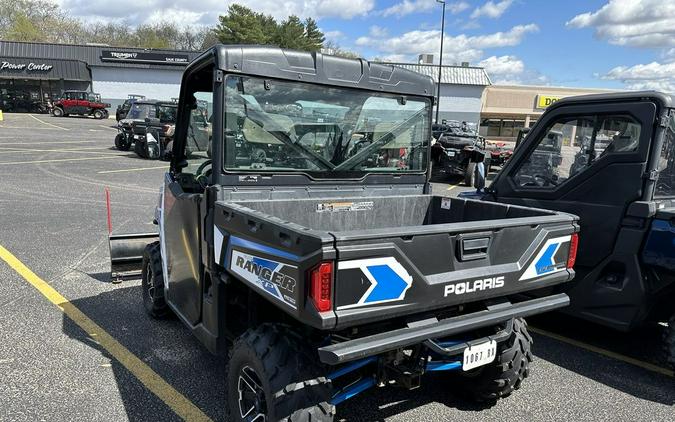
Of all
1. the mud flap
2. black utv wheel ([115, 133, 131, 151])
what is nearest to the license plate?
the mud flap

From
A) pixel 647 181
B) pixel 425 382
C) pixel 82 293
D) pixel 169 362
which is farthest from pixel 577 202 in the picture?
pixel 82 293

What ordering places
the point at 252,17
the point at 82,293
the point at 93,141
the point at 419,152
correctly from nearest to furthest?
the point at 419,152 < the point at 82,293 < the point at 93,141 < the point at 252,17

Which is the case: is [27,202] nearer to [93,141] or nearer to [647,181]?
[647,181]

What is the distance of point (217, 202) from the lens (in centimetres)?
296

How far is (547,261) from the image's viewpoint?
294 cm

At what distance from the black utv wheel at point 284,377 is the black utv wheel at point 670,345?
2.79 m

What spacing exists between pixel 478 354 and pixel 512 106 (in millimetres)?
49787

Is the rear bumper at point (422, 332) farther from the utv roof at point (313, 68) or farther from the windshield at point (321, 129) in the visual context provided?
the utv roof at point (313, 68)

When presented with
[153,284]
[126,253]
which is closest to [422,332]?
[153,284]

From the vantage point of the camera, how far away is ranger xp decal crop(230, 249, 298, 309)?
2236mm

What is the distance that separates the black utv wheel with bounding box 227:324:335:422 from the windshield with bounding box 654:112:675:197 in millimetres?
3239

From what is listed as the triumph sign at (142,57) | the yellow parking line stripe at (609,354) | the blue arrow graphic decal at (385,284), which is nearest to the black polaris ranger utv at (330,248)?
the blue arrow graphic decal at (385,284)

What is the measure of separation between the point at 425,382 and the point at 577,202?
212 centimetres

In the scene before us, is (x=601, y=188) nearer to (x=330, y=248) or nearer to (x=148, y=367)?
(x=330, y=248)
